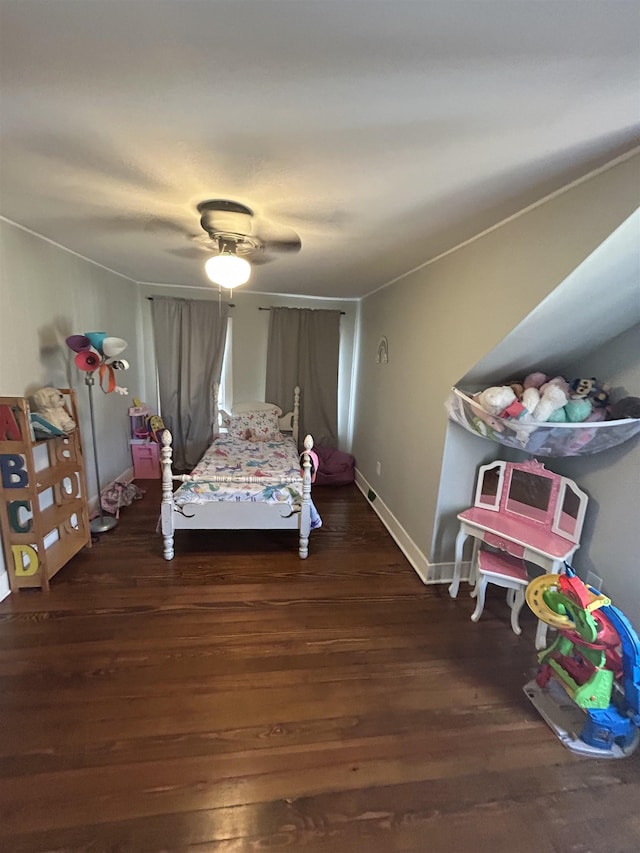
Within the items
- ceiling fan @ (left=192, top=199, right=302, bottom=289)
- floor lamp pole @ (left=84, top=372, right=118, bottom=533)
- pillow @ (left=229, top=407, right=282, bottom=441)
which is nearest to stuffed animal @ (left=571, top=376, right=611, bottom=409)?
ceiling fan @ (left=192, top=199, right=302, bottom=289)

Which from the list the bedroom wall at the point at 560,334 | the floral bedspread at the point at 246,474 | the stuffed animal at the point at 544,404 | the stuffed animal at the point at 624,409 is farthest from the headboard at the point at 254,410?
the stuffed animal at the point at 624,409

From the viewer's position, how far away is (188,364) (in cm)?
449

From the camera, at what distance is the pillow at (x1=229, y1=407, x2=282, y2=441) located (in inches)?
175

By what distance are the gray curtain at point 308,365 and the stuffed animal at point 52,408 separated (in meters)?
2.45

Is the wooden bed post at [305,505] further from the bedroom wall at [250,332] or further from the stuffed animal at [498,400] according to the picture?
the bedroom wall at [250,332]

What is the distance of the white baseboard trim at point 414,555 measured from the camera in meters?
2.72

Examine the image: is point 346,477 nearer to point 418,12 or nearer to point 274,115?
point 274,115

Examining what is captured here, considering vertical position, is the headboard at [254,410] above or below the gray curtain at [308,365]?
below

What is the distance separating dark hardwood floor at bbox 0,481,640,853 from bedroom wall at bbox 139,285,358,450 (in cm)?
265

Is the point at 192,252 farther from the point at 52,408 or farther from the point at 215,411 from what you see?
the point at 215,411

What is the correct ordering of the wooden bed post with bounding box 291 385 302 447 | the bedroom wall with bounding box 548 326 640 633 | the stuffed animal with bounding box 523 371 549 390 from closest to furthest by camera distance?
the bedroom wall with bounding box 548 326 640 633 < the stuffed animal with bounding box 523 371 549 390 < the wooden bed post with bounding box 291 385 302 447

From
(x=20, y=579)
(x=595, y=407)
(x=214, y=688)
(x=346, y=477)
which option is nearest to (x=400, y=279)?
(x=595, y=407)

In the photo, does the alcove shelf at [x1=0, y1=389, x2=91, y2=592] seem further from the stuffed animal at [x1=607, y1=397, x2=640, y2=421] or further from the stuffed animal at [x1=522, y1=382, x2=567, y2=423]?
the stuffed animal at [x1=607, y1=397, x2=640, y2=421]

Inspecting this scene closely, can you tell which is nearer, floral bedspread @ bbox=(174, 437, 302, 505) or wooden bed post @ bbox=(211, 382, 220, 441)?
floral bedspread @ bbox=(174, 437, 302, 505)
